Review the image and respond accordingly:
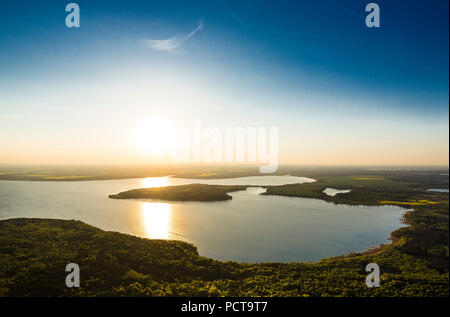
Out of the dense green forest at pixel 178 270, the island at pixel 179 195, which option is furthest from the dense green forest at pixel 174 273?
the island at pixel 179 195

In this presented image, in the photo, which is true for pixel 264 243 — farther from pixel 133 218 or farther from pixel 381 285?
pixel 133 218

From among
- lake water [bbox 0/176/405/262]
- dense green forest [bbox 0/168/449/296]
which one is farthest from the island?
dense green forest [bbox 0/168/449/296]

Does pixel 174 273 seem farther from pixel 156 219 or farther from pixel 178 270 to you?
pixel 156 219

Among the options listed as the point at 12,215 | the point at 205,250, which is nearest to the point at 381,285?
the point at 205,250

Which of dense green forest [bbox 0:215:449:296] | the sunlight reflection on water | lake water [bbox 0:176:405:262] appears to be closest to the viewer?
dense green forest [bbox 0:215:449:296]

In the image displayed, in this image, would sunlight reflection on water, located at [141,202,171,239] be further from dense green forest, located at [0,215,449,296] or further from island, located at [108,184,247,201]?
dense green forest, located at [0,215,449,296]

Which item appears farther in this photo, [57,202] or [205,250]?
[57,202]

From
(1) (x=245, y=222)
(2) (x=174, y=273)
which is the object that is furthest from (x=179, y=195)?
(2) (x=174, y=273)

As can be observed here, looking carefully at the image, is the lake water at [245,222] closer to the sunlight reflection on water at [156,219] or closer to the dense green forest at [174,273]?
the sunlight reflection on water at [156,219]
